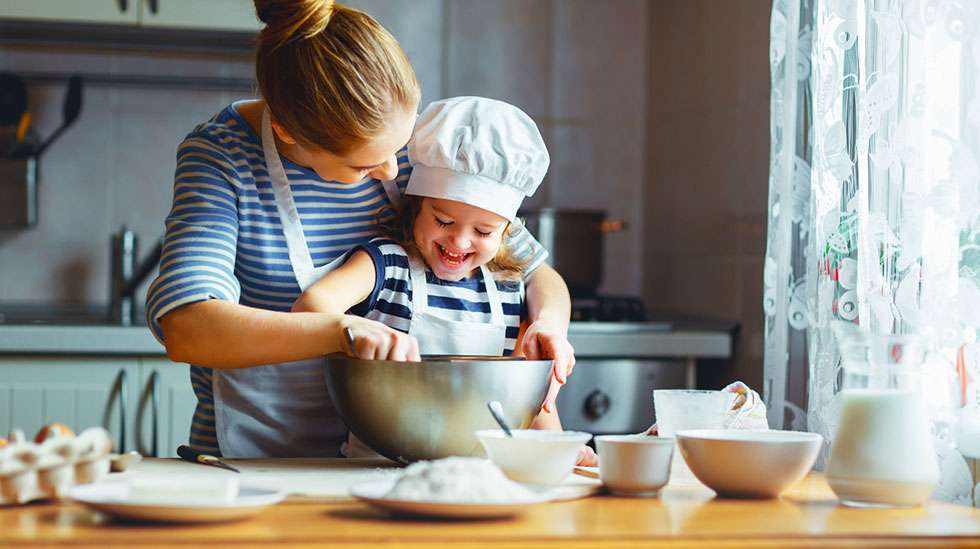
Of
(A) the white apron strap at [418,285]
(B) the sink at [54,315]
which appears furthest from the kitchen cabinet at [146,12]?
(A) the white apron strap at [418,285]

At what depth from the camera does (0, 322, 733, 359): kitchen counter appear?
223 cm

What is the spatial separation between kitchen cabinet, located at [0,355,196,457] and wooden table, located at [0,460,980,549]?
135cm

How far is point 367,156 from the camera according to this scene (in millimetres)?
1321

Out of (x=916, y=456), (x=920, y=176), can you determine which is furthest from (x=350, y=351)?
(x=920, y=176)

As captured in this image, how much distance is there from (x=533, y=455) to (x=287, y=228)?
0.53m

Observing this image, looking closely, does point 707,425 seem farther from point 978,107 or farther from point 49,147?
point 49,147

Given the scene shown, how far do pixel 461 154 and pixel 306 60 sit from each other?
22cm

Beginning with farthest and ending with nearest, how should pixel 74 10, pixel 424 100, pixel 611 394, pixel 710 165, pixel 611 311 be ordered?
pixel 424 100
pixel 710 165
pixel 611 311
pixel 74 10
pixel 611 394

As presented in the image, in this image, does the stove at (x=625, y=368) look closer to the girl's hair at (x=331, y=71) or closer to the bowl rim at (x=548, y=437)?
the girl's hair at (x=331, y=71)

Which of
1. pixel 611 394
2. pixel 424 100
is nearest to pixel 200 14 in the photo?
pixel 424 100

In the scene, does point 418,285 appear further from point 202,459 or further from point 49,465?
point 49,465

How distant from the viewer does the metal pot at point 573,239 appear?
265 centimetres

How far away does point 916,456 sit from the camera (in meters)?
1.02

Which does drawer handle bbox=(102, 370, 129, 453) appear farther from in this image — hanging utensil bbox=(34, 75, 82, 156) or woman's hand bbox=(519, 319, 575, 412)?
woman's hand bbox=(519, 319, 575, 412)
